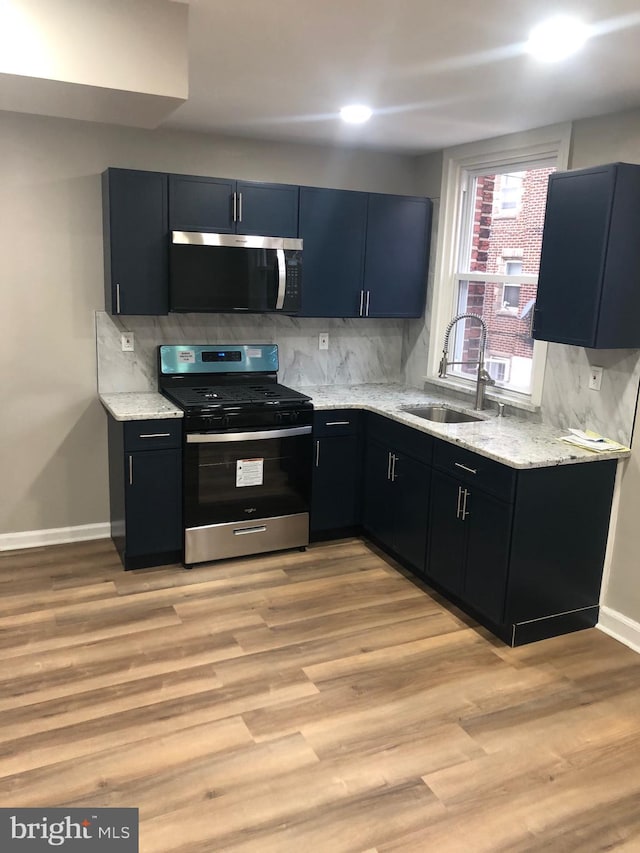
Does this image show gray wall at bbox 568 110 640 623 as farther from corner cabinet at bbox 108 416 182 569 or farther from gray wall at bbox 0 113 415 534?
corner cabinet at bbox 108 416 182 569

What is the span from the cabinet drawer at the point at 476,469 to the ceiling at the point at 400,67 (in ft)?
5.26

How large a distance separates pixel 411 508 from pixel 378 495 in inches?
14.8

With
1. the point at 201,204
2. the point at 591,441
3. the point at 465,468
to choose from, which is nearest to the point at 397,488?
the point at 465,468

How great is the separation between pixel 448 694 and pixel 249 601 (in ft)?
3.80

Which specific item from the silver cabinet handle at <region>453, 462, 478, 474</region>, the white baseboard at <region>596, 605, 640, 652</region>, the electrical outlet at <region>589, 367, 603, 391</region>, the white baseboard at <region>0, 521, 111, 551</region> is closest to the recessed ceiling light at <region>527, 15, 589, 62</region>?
the electrical outlet at <region>589, 367, 603, 391</region>

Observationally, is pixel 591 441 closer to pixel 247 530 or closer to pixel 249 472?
pixel 249 472

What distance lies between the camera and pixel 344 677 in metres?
2.91

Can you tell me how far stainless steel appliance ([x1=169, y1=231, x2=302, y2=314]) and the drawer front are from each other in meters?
0.86

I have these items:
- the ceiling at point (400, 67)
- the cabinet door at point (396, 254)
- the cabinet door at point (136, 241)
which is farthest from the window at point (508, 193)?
the cabinet door at point (136, 241)

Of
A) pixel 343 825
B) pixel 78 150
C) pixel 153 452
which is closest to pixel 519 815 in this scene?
pixel 343 825

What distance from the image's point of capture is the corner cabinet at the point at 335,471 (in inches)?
164

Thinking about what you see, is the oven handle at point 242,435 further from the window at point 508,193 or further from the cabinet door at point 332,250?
the window at point 508,193

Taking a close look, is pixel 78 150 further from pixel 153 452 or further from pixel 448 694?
pixel 448 694

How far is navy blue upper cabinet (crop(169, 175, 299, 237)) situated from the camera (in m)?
3.81
